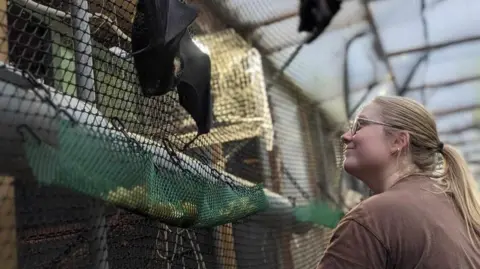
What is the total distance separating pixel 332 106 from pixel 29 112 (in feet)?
14.7

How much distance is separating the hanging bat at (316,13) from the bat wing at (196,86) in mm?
1233

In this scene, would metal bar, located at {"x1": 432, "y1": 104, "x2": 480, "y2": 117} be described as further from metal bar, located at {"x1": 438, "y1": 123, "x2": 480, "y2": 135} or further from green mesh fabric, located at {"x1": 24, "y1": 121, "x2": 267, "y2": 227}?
green mesh fabric, located at {"x1": 24, "y1": 121, "x2": 267, "y2": 227}

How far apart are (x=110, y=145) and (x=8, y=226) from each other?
1.03ft

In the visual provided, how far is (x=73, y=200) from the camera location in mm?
1352

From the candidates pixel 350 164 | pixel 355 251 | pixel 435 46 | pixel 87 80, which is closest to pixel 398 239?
pixel 355 251

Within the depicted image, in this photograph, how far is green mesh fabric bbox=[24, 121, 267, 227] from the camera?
1.11 m

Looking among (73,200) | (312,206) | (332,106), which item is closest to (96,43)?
(73,200)

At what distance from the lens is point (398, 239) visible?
1.27 meters

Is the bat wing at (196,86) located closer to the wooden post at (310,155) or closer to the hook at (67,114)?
the hook at (67,114)

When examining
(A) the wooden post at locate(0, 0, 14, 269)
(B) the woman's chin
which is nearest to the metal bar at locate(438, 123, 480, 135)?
(B) the woman's chin

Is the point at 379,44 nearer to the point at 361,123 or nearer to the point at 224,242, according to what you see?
the point at 224,242

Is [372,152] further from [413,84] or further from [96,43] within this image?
[413,84]

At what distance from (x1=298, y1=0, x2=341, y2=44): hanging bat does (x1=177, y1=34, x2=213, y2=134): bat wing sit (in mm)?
1233

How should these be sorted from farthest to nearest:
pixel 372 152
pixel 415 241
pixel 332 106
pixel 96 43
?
pixel 332 106 < pixel 96 43 < pixel 372 152 < pixel 415 241
